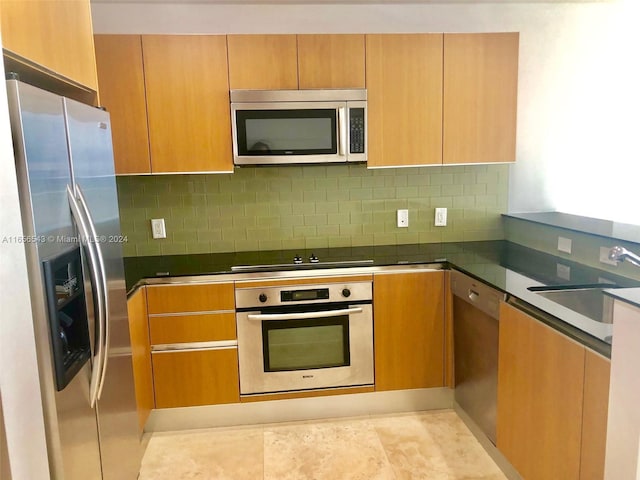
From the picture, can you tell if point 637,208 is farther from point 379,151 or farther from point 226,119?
point 226,119

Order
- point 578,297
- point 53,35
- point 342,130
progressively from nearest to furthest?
1. point 53,35
2. point 578,297
3. point 342,130

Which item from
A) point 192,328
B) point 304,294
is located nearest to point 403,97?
point 304,294

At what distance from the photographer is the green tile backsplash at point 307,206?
9.90ft

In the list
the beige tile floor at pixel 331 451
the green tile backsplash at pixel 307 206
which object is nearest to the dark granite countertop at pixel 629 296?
the beige tile floor at pixel 331 451

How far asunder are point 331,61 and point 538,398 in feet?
6.46

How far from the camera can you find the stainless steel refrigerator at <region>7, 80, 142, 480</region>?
49.7 inches

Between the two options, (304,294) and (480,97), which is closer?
(304,294)

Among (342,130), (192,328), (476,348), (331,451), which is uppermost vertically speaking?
(342,130)

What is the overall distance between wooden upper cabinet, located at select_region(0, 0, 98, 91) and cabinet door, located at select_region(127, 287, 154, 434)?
3.54 feet

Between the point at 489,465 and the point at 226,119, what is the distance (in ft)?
7.32

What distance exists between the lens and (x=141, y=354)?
8.05 feet

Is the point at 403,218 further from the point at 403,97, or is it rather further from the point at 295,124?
the point at 295,124

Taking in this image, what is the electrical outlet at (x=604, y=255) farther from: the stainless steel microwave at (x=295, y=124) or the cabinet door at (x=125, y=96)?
the cabinet door at (x=125, y=96)

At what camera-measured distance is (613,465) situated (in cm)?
130
